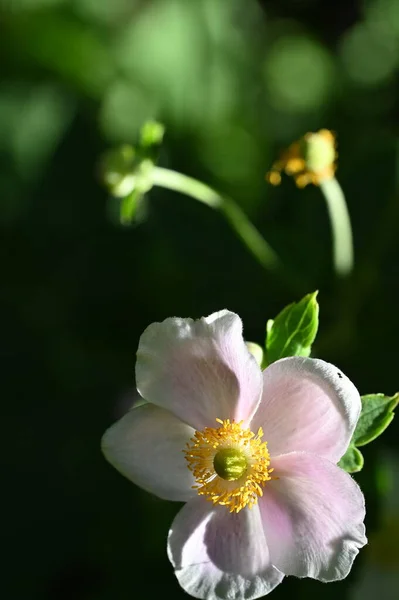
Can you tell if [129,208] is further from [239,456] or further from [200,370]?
[239,456]

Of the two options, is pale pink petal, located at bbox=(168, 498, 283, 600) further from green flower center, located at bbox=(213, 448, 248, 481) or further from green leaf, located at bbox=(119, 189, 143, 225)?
green leaf, located at bbox=(119, 189, 143, 225)

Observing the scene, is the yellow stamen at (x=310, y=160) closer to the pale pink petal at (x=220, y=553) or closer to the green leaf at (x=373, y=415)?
the green leaf at (x=373, y=415)

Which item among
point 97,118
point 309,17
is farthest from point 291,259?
point 309,17

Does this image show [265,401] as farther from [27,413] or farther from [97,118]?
[97,118]

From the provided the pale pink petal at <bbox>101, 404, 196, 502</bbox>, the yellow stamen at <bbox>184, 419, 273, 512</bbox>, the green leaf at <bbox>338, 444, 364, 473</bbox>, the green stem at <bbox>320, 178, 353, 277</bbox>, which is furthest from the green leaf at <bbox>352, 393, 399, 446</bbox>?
the green stem at <bbox>320, 178, 353, 277</bbox>

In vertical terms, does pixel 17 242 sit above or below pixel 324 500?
above

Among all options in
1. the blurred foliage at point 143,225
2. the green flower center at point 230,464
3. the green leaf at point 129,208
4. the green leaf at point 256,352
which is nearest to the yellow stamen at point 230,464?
the green flower center at point 230,464

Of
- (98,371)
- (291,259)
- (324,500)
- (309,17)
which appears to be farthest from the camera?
(309,17)
